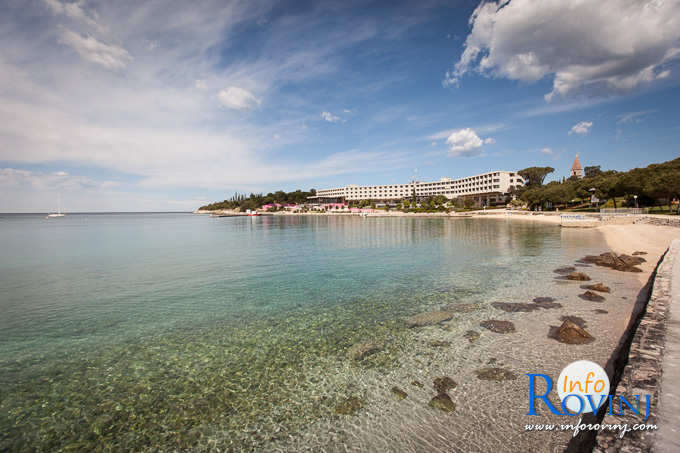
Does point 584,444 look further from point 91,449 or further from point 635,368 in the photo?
point 91,449

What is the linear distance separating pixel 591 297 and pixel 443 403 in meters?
10.8

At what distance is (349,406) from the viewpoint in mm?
6277

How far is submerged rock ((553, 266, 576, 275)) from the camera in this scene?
698 inches

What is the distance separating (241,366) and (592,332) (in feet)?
35.3

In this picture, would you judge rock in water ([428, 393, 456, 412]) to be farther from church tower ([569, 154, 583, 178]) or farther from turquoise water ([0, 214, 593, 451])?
church tower ([569, 154, 583, 178])

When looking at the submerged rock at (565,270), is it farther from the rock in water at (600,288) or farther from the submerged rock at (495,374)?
the submerged rock at (495,374)

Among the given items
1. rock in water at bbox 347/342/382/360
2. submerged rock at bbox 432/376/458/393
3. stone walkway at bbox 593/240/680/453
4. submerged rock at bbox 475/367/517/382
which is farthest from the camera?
rock in water at bbox 347/342/382/360

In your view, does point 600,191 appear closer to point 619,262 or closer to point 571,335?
point 619,262

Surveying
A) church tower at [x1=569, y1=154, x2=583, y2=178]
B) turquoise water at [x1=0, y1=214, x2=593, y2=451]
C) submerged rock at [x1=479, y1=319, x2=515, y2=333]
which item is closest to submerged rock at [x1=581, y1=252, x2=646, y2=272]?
turquoise water at [x1=0, y1=214, x2=593, y2=451]

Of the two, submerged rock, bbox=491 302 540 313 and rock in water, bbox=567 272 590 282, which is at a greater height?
rock in water, bbox=567 272 590 282

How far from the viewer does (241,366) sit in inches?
313

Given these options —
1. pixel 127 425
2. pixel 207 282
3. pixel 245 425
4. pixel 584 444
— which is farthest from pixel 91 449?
pixel 207 282

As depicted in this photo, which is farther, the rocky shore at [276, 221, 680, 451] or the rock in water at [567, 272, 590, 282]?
the rock in water at [567, 272, 590, 282]

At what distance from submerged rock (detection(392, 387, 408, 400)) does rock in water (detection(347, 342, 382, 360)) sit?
1600mm
